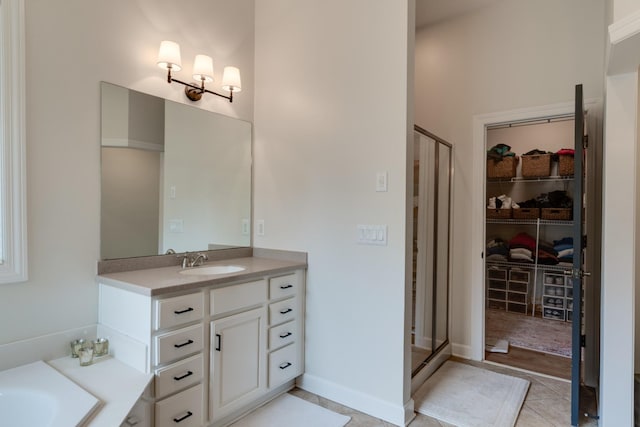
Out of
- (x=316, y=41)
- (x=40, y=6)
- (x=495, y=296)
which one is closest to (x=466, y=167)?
(x=316, y=41)

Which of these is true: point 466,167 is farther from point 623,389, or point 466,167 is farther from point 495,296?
point 495,296

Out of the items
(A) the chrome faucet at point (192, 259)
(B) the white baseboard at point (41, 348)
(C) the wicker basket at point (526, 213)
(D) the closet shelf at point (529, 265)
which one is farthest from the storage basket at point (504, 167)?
(B) the white baseboard at point (41, 348)

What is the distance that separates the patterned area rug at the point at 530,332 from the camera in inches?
134

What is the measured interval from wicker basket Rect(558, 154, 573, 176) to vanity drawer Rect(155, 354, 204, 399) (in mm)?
4162

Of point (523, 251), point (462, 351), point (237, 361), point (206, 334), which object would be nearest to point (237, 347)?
point (237, 361)

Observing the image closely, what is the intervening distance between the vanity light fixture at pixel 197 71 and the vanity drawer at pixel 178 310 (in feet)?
4.55

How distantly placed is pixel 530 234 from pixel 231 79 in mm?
4384

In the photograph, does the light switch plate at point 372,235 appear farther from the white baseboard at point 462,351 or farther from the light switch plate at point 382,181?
the white baseboard at point 462,351

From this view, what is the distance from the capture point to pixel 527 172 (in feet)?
13.6

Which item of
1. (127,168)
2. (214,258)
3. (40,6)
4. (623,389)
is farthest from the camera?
(214,258)

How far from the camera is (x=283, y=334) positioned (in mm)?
2344

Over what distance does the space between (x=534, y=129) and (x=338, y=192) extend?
385 cm

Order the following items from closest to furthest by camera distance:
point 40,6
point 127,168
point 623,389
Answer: point 40,6 → point 623,389 → point 127,168

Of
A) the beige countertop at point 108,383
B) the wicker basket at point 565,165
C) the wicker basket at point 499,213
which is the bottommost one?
the beige countertop at point 108,383
